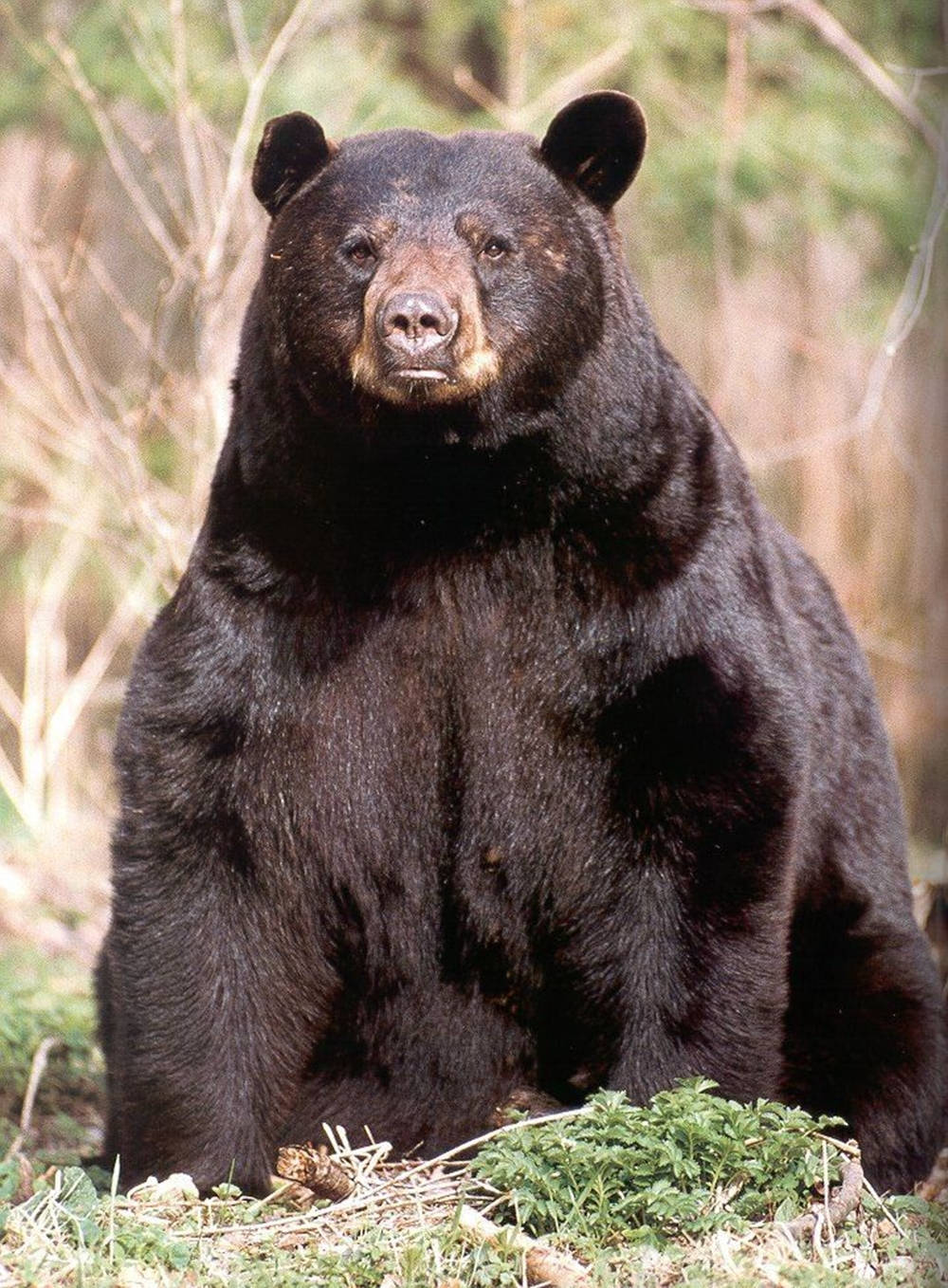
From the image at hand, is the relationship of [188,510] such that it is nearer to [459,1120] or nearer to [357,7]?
[459,1120]

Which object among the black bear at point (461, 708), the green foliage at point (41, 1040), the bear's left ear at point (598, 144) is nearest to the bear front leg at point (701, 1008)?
the black bear at point (461, 708)

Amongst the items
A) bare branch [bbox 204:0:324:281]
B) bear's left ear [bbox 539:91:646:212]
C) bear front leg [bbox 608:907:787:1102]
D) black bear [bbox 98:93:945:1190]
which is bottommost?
bear front leg [bbox 608:907:787:1102]

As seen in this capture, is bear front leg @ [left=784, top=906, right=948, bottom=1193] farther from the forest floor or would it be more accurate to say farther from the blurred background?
the blurred background

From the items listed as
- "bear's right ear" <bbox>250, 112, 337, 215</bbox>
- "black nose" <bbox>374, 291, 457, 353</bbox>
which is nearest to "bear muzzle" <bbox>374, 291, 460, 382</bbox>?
"black nose" <bbox>374, 291, 457, 353</bbox>

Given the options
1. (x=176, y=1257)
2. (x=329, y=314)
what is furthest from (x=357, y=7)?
(x=176, y=1257)

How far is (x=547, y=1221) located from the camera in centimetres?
350

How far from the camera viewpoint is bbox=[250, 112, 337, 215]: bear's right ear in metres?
4.07

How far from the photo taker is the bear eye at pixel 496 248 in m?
3.92

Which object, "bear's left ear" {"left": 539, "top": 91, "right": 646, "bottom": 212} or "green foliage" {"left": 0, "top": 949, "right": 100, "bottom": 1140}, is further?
"green foliage" {"left": 0, "top": 949, "right": 100, "bottom": 1140}

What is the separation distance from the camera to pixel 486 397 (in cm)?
381

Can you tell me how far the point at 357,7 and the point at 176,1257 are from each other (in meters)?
8.84

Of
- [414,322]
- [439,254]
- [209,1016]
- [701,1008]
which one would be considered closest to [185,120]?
[439,254]

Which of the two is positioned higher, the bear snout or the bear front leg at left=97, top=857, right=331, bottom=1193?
the bear snout

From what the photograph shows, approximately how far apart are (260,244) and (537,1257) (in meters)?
4.90
